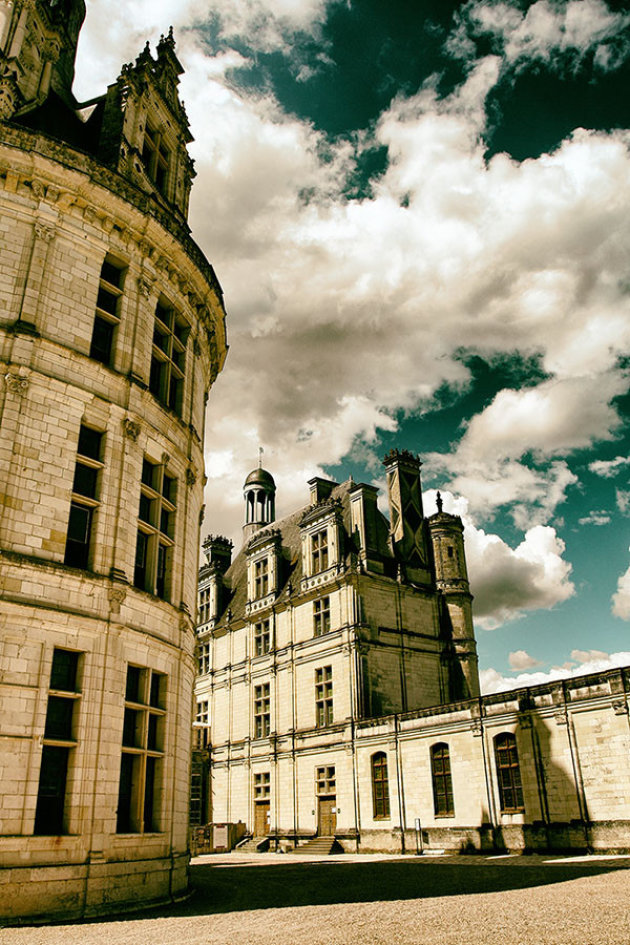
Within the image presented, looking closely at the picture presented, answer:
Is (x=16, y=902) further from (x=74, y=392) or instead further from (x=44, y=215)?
(x=44, y=215)

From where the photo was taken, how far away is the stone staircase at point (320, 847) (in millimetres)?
29155

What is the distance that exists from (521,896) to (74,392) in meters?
11.6

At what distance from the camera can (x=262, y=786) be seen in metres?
35.2

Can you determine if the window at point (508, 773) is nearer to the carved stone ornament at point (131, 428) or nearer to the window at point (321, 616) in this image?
the window at point (321, 616)

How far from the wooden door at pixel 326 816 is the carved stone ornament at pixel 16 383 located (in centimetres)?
2529

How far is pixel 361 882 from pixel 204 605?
100 ft

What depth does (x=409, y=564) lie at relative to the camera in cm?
3516

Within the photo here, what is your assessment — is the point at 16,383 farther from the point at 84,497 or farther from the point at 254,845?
the point at 254,845

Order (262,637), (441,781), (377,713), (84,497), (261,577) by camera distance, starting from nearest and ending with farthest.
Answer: (84,497) → (441,781) → (377,713) → (262,637) → (261,577)

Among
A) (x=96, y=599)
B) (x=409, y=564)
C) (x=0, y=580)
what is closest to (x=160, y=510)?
(x=96, y=599)

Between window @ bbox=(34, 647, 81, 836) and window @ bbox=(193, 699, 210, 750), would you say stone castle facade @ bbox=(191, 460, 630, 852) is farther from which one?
window @ bbox=(34, 647, 81, 836)

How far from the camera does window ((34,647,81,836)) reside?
35.7ft

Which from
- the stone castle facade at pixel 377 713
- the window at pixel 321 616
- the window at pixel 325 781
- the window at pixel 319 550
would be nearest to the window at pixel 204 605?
the stone castle facade at pixel 377 713

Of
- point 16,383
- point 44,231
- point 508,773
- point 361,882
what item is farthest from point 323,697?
point 44,231
